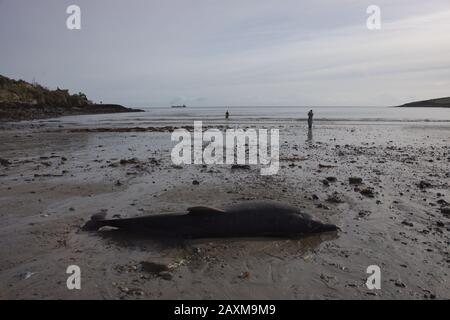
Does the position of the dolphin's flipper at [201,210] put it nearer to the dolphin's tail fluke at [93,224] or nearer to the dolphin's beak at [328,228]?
the dolphin's tail fluke at [93,224]

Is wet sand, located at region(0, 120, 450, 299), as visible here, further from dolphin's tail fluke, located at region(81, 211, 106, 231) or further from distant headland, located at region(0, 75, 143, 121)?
distant headland, located at region(0, 75, 143, 121)

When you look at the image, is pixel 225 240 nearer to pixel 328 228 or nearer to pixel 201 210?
pixel 201 210

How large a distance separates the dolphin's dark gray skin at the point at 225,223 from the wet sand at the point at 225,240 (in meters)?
0.20

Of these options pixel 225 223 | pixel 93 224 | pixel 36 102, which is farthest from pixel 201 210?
pixel 36 102

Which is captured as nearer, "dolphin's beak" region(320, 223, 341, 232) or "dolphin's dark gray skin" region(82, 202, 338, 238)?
"dolphin's dark gray skin" region(82, 202, 338, 238)

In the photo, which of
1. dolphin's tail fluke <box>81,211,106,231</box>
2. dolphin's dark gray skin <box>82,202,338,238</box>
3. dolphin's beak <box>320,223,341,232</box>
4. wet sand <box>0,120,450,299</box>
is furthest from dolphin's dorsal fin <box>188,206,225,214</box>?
dolphin's beak <box>320,223,341,232</box>

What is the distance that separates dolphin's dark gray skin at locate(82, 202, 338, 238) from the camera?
20.9 ft

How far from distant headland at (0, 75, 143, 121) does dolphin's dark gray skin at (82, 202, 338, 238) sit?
42.6 metres

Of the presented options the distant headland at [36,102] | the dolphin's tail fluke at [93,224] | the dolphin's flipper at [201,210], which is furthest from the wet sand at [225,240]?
the distant headland at [36,102]

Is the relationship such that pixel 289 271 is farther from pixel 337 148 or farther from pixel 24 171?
pixel 337 148

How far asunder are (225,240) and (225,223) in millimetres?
318

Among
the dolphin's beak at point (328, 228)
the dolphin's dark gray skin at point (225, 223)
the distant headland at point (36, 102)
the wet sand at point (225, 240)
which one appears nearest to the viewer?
the wet sand at point (225, 240)

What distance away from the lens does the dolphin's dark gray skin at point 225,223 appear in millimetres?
6355
